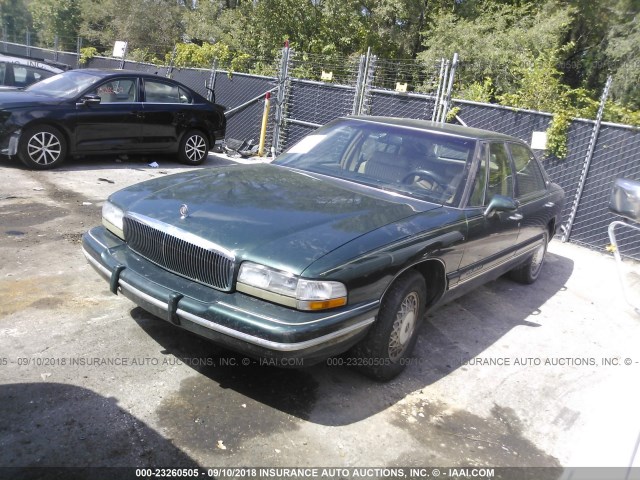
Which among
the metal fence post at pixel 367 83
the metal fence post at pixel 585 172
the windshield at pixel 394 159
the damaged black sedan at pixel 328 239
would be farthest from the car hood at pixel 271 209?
the metal fence post at pixel 367 83

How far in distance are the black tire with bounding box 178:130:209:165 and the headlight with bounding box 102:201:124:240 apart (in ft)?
20.7

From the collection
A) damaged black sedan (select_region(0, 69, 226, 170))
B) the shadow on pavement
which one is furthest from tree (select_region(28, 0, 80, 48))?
the shadow on pavement

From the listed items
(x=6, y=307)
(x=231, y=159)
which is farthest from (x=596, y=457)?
(x=231, y=159)

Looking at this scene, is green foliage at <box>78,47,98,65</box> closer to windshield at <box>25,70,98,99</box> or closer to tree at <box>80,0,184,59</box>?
tree at <box>80,0,184,59</box>

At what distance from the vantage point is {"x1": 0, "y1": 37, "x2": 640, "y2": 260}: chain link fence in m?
7.90

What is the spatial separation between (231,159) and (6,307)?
7.97 meters

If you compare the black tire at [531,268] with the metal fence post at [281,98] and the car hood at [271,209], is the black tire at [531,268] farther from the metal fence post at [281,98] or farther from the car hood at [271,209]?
the metal fence post at [281,98]

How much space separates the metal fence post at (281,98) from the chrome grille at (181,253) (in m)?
8.66

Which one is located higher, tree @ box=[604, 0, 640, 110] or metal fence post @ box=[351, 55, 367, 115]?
tree @ box=[604, 0, 640, 110]

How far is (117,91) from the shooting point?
8859mm

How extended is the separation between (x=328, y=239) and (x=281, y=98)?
9.35 meters

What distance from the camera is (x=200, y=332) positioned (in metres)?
3.04

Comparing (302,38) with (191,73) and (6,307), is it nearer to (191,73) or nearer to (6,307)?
(191,73)

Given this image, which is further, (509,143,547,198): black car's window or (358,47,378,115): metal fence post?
(358,47,378,115): metal fence post
